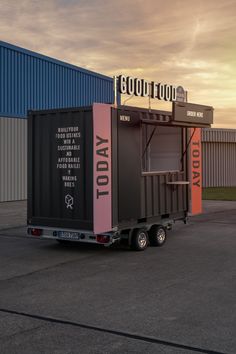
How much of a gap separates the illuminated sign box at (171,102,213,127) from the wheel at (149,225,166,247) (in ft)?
7.90

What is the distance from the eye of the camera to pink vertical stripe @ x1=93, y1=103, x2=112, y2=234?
10.1m

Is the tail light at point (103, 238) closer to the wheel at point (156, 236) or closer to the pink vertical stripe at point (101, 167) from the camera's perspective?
the pink vertical stripe at point (101, 167)

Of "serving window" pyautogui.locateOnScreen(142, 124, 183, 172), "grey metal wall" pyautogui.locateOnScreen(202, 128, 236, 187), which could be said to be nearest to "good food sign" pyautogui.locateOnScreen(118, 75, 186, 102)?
"serving window" pyautogui.locateOnScreen(142, 124, 183, 172)

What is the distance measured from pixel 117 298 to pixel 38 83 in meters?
20.3

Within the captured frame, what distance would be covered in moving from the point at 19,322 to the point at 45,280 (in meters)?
2.23

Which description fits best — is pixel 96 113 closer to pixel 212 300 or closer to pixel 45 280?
pixel 45 280

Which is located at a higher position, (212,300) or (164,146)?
(164,146)

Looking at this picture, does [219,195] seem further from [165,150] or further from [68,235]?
[68,235]

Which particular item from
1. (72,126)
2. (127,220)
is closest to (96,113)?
(72,126)

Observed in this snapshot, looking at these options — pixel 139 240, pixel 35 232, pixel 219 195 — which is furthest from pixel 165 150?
pixel 219 195

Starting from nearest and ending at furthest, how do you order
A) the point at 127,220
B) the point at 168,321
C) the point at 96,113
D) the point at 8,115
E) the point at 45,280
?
1. the point at 168,321
2. the point at 45,280
3. the point at 96,113
4. the point at 127,220
5. the point at 8,115

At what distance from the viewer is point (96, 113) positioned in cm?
1012

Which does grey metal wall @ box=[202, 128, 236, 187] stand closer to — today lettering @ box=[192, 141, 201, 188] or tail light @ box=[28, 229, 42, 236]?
today lettering @ box=[192, 141, 201, 188]

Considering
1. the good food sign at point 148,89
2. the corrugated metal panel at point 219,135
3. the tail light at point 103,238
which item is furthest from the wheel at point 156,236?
the corrugated metal panel at point 219,135
